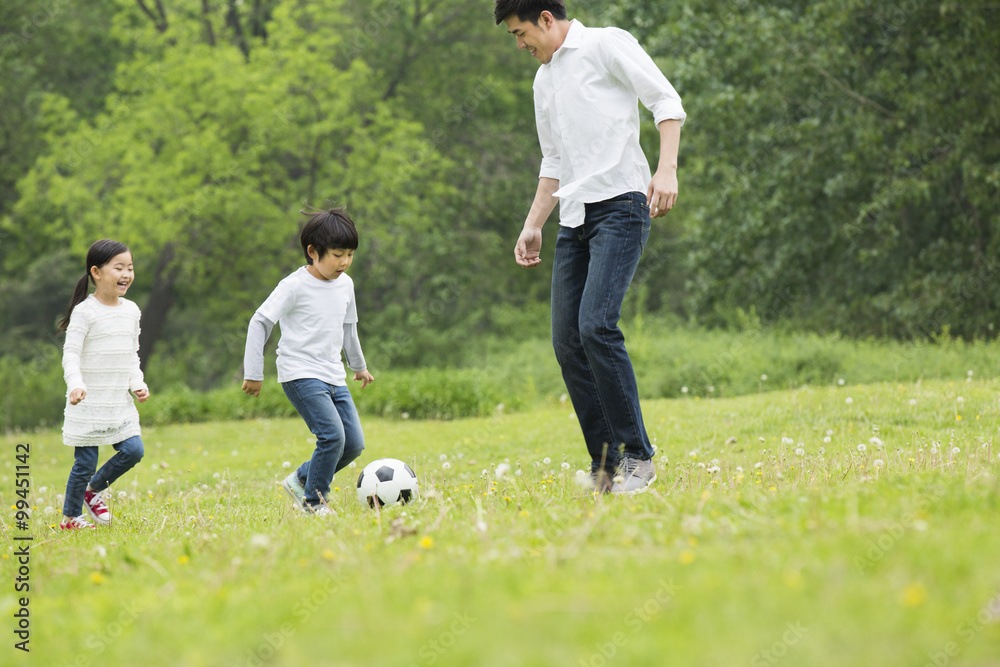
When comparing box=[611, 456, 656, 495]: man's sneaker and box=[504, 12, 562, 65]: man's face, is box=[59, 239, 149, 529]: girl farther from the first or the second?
box=[611, 456, 656, 495]: man's sneaker

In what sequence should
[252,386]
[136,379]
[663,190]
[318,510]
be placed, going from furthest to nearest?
1. [136,379]
2. [252,386]
3. [318,510]
4. [663,190]

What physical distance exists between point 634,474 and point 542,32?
2.52 m

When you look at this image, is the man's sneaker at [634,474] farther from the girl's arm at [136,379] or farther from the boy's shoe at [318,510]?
the girl's arm at [136,379]

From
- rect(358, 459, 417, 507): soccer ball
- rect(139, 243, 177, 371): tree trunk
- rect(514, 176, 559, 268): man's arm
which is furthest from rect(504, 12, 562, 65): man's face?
rect(139, 243, 177, 371): tree trunk

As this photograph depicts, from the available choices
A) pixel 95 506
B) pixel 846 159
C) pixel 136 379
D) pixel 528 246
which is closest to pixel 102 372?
pixel 136 379

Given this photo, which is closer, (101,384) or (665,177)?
(665,177)

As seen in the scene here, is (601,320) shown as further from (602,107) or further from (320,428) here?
(320,428)

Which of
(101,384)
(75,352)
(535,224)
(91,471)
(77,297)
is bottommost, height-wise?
(91,471)

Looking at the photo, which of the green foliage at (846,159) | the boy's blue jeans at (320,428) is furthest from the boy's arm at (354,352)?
the green foliage at (846,159)

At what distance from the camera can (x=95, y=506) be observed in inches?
231

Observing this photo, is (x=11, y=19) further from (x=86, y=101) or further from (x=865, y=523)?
(x=865, y=523)

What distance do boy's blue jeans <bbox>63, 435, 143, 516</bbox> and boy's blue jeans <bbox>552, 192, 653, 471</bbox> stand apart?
2953 millimetres

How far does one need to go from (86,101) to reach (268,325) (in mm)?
25129

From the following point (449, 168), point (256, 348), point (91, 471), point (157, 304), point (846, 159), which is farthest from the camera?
point (157, 304)
